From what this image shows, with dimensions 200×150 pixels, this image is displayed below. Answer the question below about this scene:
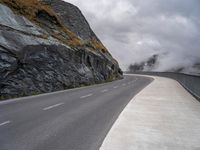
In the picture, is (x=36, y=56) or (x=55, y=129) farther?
(x=36, y=56)

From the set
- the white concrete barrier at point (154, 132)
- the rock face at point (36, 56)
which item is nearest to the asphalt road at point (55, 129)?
the white concrete barrier at point (154, 132)

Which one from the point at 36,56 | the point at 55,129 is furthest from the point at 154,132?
the point at 36,56

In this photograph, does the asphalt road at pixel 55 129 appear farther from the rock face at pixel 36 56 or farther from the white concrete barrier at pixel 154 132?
the rock face at pixel 36 56

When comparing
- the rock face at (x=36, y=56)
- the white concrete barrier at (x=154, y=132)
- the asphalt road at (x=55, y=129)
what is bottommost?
the asphalt road at (x=55, y=129)

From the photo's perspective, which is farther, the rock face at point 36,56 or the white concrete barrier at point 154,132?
the rock face at point 36,56

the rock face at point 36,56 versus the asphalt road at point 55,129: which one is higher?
the rock face at point 36,56

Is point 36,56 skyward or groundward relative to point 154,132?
skyward

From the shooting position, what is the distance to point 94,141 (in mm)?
7816

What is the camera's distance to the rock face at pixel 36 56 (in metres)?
21.6

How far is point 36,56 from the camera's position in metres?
25.0

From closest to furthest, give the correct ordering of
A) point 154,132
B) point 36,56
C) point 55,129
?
point 154,132 → point 55,129 → point 36,56

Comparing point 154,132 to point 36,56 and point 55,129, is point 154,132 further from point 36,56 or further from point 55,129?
point 36,56

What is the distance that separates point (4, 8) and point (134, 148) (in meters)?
21.4

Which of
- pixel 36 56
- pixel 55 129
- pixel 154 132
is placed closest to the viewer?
pixel 154 132
